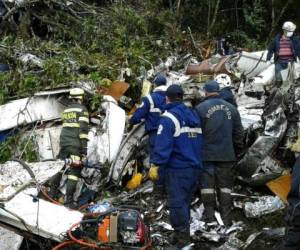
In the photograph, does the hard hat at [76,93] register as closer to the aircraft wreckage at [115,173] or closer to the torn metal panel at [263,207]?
the aircraft wreckage at [115,173]

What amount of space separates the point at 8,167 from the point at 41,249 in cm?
117

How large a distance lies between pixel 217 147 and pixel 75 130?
1999 mm

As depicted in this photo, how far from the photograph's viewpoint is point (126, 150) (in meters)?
7.70

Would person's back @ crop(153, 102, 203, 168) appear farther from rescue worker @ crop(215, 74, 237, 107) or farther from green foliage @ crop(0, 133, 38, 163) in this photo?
green foliage @ crop(0, 133, 38, 163)

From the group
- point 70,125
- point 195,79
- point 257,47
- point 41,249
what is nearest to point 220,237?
point 41,249

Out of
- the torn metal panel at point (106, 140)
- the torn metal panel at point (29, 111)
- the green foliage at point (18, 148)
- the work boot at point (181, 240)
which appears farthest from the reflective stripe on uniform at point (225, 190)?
the torn metal panel at point (29, 111)

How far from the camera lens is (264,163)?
7.09 meters

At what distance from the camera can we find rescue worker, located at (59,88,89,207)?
707 cm

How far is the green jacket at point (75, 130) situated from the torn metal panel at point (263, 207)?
7.28ft

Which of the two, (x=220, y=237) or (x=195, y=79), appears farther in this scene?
(x=195, y=79)

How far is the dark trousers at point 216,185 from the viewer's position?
6348 mm

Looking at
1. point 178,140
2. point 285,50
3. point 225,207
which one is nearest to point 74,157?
point 178,140

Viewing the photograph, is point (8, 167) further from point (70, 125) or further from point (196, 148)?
point (196, 148)

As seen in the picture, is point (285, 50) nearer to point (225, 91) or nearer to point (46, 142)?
point (225, 91)
